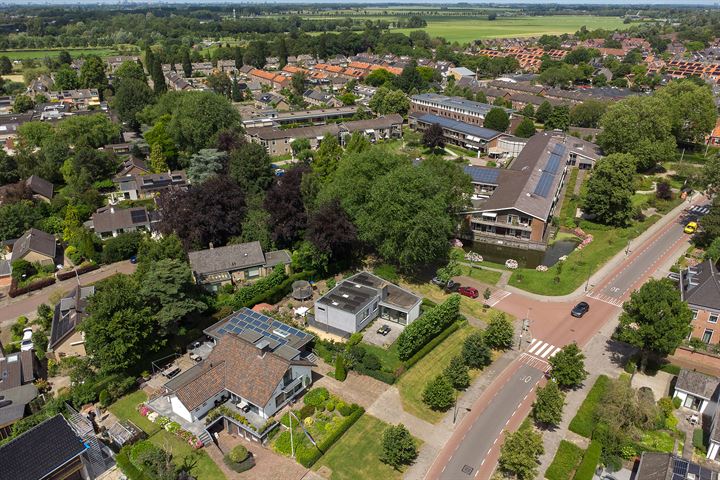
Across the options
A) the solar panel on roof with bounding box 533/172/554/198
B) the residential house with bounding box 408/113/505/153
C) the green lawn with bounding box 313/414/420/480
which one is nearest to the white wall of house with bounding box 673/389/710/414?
the green lawn with bounding box 313/414/420/480

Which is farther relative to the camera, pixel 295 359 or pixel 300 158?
pixel 300 158

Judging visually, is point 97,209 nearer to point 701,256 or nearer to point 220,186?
point 220,186

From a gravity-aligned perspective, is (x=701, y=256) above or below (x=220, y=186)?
below

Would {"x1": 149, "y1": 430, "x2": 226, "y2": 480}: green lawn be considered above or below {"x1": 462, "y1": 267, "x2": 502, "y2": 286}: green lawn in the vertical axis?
below

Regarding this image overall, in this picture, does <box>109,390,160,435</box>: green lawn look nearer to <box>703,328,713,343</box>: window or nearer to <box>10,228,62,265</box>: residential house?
<box>10,228,62,265</box>: residential house

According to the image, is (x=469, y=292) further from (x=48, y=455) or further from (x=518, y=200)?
(x=48, y=455)

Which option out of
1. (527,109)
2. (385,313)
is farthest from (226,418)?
(527,109)

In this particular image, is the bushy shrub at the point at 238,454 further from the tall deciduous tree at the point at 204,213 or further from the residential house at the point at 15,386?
the tall deciduous tree at the point at 204,213
